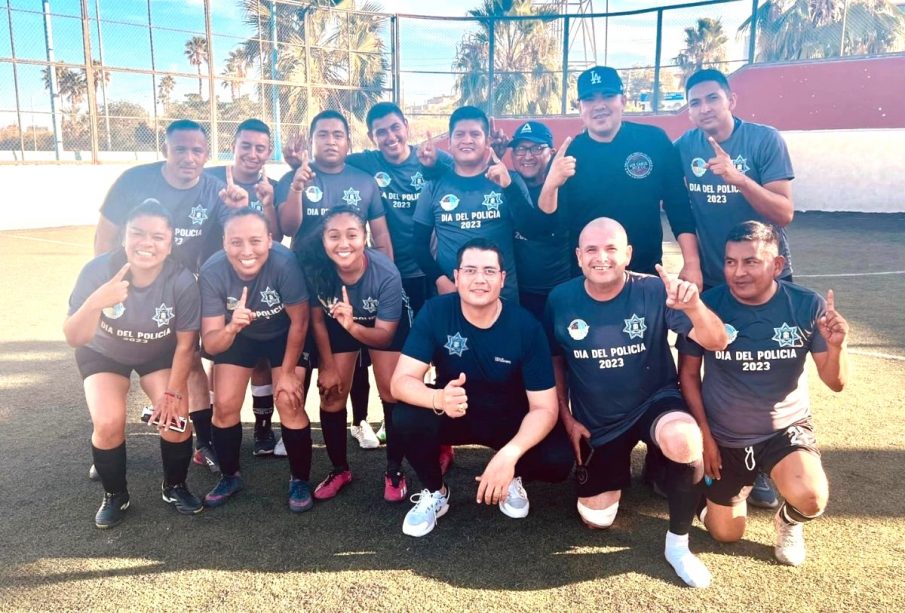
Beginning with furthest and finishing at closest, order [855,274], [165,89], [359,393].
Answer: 1. [165,89]
2. [855,274]
3. [359,393]

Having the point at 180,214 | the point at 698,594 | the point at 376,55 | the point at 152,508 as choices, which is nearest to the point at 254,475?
the point at 152,508

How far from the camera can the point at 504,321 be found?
3521mm

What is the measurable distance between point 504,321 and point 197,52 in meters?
19.8

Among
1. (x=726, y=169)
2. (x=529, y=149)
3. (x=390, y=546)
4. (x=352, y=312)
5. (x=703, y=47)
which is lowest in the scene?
(x=390, y=546)

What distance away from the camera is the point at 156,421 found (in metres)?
3.52

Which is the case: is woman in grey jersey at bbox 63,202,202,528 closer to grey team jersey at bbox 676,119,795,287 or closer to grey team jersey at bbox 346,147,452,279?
grey team jersey at bbox 346,147,452,279

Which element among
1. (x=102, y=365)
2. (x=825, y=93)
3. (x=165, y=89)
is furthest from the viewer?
(x=165, y=89)

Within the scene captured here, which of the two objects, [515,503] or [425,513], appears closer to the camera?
[425,513]

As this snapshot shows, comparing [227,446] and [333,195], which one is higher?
[333,195]

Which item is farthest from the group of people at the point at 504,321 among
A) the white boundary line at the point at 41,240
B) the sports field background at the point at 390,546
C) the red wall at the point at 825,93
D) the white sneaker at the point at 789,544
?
the red wall at the point at 825,93

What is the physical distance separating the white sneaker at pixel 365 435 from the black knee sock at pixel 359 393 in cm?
5

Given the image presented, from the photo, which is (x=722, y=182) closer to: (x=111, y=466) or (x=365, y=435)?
(x=365, y=435)

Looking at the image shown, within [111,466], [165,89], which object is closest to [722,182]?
[111,466]

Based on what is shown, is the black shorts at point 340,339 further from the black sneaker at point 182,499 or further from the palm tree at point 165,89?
the palm tree at point 165,89
